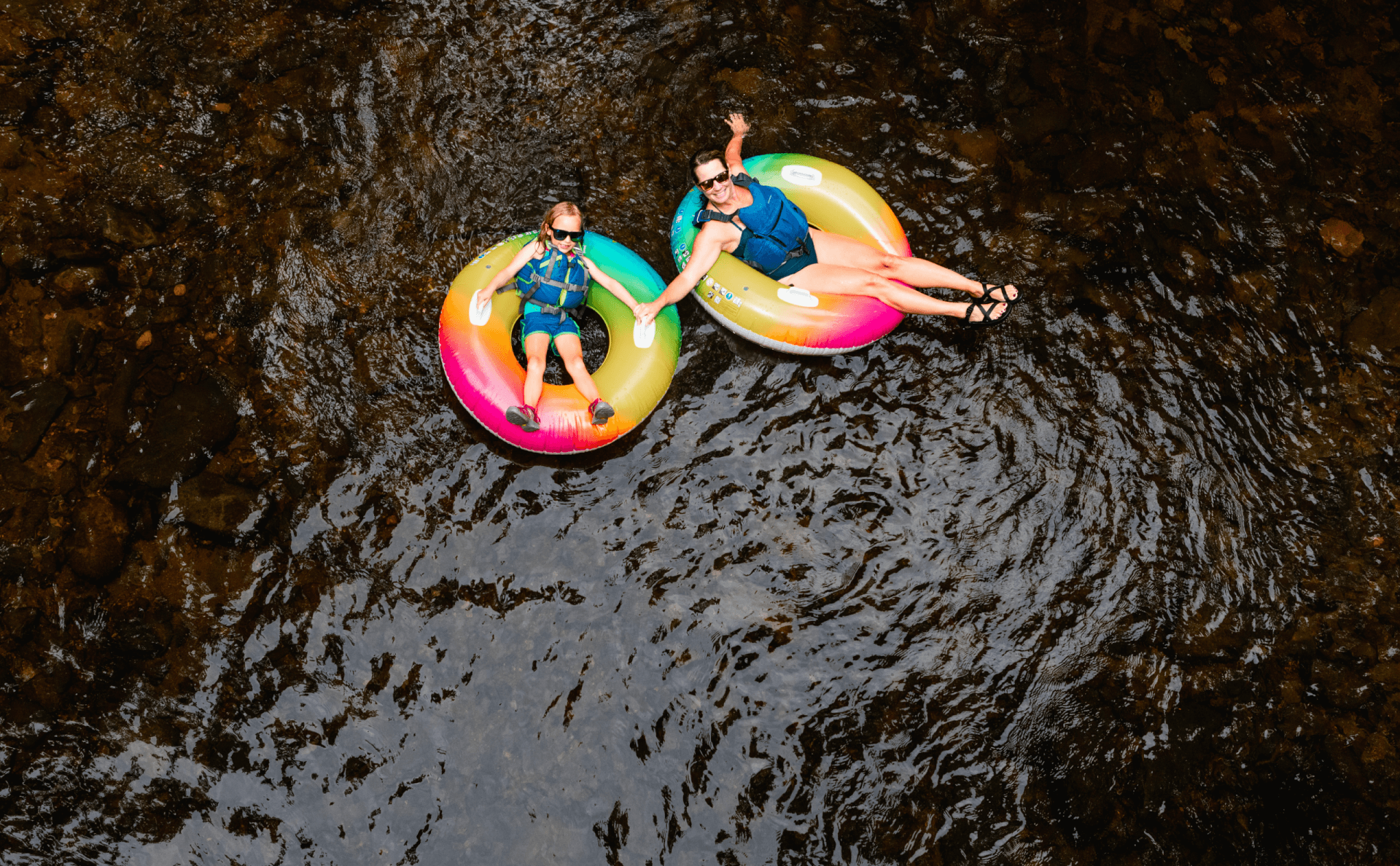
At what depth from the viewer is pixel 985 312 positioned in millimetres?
4586

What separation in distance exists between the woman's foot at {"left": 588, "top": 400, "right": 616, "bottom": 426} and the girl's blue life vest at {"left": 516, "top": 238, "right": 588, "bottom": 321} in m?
0.54

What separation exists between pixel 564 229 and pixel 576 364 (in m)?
0.70

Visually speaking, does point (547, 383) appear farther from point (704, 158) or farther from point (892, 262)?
point (892, 262)

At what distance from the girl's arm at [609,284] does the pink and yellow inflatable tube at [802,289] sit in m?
0.45

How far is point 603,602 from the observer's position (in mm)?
4359

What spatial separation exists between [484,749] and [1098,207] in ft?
15.8

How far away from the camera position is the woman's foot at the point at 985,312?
4.58m

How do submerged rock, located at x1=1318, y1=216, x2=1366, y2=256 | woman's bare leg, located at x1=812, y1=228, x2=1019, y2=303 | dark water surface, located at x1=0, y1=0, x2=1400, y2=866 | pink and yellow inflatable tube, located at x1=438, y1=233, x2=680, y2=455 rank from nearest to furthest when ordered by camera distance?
dark water surface, located at x1=0, y1=0, x2=1400, y2=866 < pink and yellow inflatable tube, located at x1=438, y1=233, x2=680, y2=455 < woman's bare leg, located at x1=812, y1=228, x2=1019, y2=303 < submerged rock, located at x1=1318, y1=216, x2=1366, y2=256

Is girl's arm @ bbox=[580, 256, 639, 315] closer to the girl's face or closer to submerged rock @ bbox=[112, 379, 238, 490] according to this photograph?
the girl's face

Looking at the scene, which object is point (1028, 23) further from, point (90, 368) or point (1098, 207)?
point (90, 368)

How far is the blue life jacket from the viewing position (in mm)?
4266

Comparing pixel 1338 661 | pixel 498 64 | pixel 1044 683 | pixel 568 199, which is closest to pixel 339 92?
pixel 498 64

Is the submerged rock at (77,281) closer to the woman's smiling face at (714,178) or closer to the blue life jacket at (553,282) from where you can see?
the blue life jacket at (553,282)

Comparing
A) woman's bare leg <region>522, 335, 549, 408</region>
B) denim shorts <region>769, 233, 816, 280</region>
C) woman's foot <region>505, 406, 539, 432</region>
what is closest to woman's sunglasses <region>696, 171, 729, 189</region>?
denim shorts <region>769, 233, 816, 280</region>
